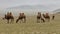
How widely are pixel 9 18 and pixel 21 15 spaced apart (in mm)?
1458

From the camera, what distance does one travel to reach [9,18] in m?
28.0

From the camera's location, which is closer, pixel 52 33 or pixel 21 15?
pixel 52 33

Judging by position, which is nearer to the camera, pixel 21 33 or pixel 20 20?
pixel 21 33

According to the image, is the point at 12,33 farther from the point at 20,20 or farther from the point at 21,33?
the point at 20,20

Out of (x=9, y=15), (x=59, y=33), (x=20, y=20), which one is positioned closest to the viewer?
(x=59, y=33)

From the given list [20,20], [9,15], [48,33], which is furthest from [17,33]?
[20,20]

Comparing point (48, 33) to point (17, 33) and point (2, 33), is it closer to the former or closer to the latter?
point (17, 33)

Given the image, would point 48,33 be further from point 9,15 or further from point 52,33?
point 9,15

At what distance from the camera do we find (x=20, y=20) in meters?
29.8

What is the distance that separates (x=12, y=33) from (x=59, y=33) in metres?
3.05

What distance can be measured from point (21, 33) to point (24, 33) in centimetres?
22

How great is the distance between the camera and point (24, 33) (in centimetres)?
1606

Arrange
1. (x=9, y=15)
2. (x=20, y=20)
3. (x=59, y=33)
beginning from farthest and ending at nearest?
(x=20, y=20), (x=9, y=15), (x=59, y=33)

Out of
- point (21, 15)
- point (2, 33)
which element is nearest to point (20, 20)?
point (21, 15)
